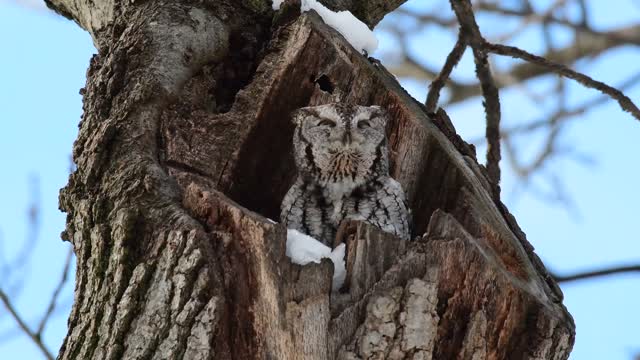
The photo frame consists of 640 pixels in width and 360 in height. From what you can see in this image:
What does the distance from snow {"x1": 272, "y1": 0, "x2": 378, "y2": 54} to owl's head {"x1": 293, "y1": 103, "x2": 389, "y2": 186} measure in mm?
253

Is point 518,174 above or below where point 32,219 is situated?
above

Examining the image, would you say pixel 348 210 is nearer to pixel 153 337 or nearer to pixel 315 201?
pixel 315 201

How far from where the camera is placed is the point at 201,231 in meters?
2.44

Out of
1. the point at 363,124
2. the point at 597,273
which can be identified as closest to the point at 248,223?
the point at 363,124

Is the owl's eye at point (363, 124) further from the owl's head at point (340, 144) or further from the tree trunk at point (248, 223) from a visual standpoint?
the tree trunk at point (248, 223)

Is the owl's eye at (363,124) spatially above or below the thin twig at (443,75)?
below

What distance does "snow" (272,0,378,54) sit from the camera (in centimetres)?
346

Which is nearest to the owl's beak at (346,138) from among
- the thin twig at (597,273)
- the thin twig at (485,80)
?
the thin twig at (485,80)

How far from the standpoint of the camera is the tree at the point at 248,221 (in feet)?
7.48

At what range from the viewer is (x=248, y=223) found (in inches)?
94.2

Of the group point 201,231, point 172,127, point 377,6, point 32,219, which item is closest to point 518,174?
point 377,6

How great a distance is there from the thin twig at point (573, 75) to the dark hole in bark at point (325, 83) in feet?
2.99

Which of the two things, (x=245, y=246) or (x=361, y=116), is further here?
(x=361, y=116)

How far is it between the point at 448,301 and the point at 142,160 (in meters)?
1.13
